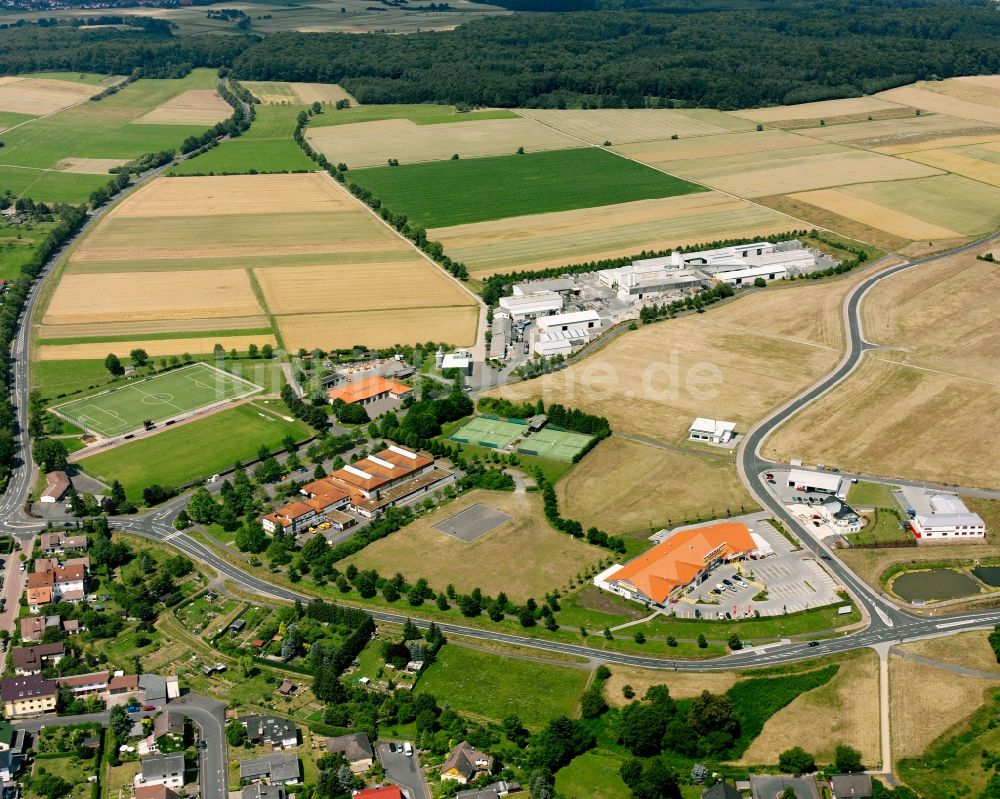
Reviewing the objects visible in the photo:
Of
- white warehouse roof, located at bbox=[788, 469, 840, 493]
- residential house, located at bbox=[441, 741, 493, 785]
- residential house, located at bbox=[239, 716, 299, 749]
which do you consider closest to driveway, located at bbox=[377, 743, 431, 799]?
residential house, located at bbox=[441, 741, 493, 785]

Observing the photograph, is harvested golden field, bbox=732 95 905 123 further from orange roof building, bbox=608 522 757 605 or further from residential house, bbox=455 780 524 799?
residential house, bbox=455 780 524 799

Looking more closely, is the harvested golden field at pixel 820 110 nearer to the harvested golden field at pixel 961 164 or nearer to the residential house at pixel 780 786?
the harvested golden field at pixel 961 164

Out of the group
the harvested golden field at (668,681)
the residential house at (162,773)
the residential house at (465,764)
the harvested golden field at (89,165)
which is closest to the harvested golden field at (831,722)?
the harvested golden field at (668,681)

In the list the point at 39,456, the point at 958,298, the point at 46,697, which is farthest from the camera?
the point at 958,298

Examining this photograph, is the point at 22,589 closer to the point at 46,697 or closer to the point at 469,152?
the point at 46,697

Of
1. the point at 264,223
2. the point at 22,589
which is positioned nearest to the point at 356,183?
the point at 264,223

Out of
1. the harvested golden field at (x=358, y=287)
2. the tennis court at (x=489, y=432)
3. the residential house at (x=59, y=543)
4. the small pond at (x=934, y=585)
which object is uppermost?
the harvested golden field at (x=358, y=287)

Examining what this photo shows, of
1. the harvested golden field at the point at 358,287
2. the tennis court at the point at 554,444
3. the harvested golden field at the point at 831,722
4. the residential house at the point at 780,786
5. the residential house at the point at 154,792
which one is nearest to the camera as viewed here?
the residential house at the point at 780,786
